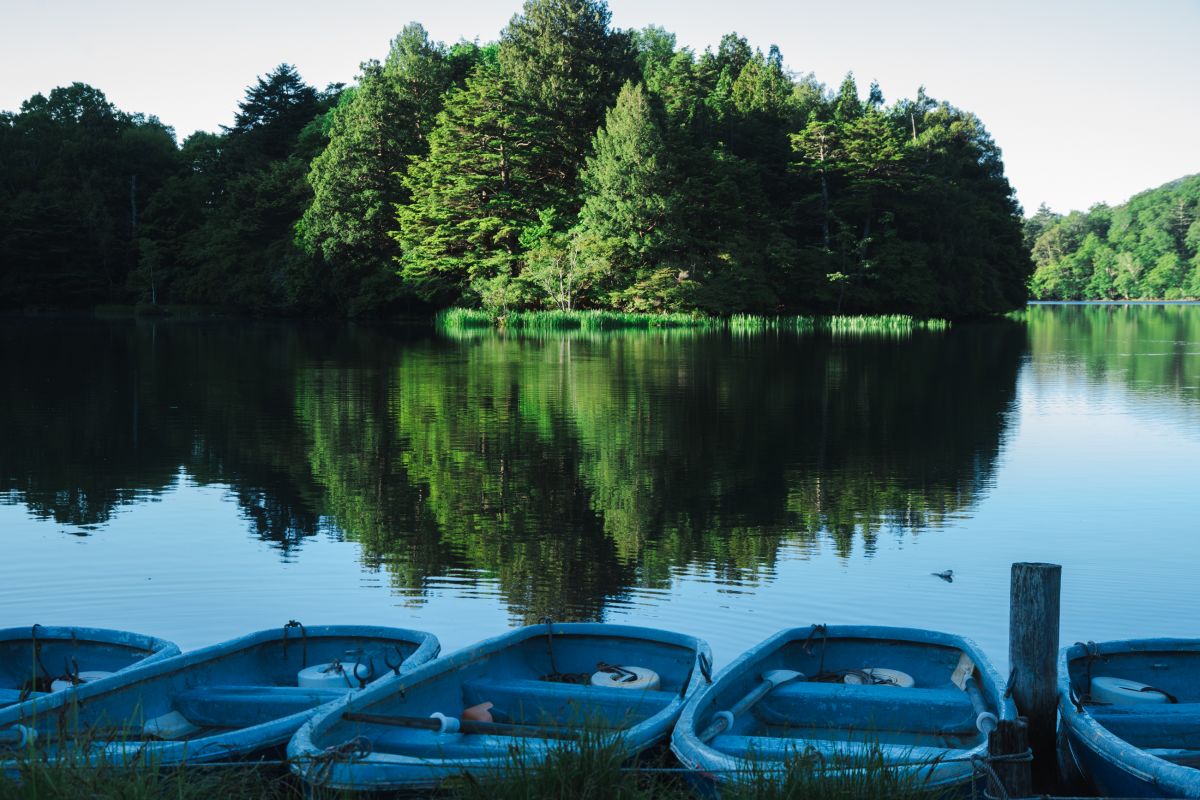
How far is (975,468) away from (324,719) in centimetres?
1104

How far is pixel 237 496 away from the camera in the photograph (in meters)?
12.0

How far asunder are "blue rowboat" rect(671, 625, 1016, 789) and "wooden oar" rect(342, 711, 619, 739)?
0.63 meters

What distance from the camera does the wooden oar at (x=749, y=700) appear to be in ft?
15.7

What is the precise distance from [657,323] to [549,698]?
4250 cm

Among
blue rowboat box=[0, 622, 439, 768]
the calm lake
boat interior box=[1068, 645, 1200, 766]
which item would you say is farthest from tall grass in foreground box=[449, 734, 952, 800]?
the calm lake

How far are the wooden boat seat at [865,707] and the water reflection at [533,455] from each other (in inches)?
100

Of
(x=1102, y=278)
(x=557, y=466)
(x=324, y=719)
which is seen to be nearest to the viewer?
(x=324, y=719)

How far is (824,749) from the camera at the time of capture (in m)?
4.43

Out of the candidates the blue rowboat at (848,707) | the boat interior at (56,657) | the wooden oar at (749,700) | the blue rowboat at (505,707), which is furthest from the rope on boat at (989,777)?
the boat interior at (56,657)

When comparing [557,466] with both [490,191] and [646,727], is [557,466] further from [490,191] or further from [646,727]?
[490,191]

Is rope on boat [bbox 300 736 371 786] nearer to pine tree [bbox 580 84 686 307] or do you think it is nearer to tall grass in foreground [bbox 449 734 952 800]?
tall grass in foreground [bbox 449 734 952 800]

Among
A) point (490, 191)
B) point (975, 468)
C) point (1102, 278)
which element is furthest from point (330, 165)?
point (1102, 278)

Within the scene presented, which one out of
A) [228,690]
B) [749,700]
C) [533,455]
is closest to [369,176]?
[533,455]

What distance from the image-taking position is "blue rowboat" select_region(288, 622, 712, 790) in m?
4.12
